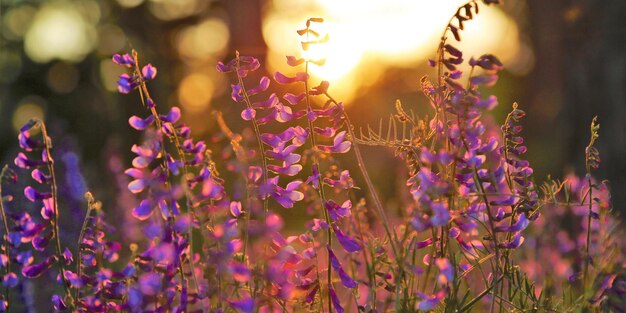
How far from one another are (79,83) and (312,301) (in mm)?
16821

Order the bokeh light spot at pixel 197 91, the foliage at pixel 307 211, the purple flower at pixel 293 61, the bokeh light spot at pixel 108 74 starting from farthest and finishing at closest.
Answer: the bokeh light spot at pixel 197 91
the bokeh light spot at pixel 108 74
the purple flower at pixel 293 61
the foliage at pixel 307 211

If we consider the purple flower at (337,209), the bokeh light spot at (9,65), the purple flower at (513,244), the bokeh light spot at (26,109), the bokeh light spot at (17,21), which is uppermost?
the purple flower at (513,244)

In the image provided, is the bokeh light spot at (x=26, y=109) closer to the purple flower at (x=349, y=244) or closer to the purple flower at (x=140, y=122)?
the purple flower at (x=140, y=122)

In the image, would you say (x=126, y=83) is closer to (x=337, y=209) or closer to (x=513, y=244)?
(x=337, y=209)

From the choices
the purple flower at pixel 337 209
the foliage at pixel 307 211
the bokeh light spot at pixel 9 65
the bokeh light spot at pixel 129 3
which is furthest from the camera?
the bokeh light spot at pixel 9 65

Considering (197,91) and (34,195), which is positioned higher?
(34,195)

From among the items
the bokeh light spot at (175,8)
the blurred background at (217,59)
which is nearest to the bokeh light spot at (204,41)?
the blurred background at (217,59)

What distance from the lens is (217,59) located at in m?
19.3

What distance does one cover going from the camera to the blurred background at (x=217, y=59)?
945cm

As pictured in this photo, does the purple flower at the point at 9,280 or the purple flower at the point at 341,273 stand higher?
the purple flower at the point at 341,273

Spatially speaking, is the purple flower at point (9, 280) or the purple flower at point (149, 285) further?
the purple flower at point (9, 280)

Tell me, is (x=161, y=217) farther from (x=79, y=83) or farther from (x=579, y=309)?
(x=79, y=83)

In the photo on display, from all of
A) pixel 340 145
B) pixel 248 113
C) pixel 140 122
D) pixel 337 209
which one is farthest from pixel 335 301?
pixel 140 122

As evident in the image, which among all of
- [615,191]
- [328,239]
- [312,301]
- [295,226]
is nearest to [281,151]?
[328,239]
